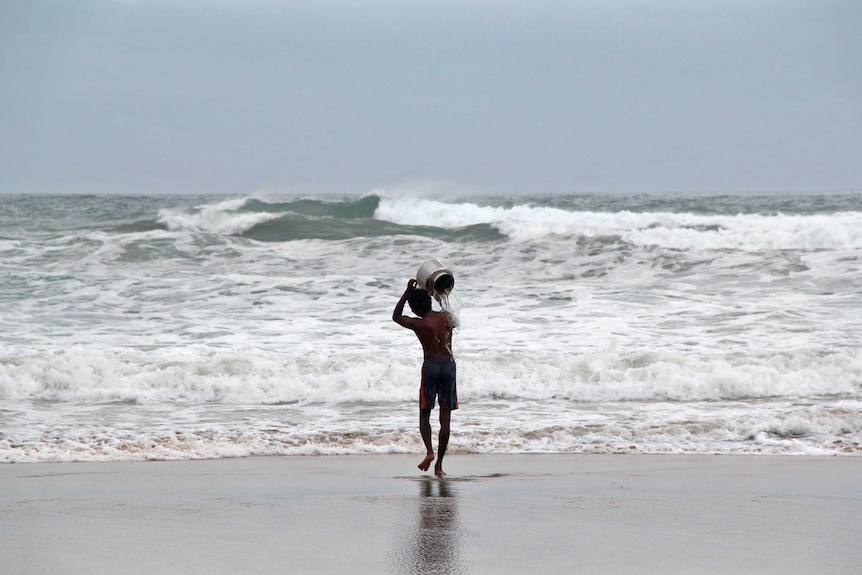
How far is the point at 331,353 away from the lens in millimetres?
12547

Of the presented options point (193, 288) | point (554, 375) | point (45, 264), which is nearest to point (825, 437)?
point (554, 375)

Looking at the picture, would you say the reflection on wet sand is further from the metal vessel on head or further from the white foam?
the white foam

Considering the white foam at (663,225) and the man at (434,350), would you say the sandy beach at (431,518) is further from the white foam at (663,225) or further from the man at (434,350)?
the white foam at (663,225)

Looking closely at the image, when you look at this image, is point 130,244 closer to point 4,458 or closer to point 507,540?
point 4,458

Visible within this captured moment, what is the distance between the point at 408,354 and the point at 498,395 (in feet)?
6.34

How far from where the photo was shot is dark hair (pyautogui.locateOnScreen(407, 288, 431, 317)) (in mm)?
6809

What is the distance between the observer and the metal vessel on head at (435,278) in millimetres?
6367

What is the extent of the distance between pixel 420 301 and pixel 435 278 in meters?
0.54

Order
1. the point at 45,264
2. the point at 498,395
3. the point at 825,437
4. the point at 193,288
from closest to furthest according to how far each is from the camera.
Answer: the point at 825,437
the point at 498,395
the point at 193,288
the point at 45,264

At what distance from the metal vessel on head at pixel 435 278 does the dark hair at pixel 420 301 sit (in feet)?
1.09

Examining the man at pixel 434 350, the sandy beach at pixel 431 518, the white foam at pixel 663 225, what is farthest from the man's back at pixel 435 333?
the white foam at pixel 663 225

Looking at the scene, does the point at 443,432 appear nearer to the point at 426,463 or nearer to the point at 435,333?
the point at 426,463

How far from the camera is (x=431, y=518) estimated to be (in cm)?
535

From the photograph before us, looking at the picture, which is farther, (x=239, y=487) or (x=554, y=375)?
(x=554, y=375)
